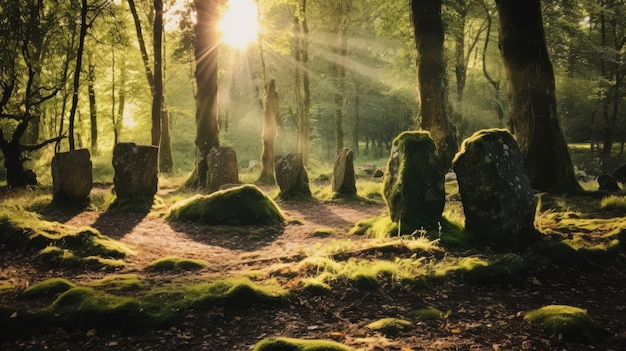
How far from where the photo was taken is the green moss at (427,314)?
4742 mm

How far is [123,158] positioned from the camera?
1217cm

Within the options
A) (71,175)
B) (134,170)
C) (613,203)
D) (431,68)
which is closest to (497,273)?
(613,203)

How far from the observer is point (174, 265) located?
6922 millimetres

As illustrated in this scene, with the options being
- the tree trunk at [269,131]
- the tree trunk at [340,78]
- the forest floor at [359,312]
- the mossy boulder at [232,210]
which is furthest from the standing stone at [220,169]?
the tree trunk at [340,78]

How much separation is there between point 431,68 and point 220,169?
859cm

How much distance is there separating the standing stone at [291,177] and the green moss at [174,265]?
8.20 meters

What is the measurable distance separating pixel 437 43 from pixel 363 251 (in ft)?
31.5

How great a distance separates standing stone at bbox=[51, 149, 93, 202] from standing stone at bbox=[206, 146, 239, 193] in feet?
15.3

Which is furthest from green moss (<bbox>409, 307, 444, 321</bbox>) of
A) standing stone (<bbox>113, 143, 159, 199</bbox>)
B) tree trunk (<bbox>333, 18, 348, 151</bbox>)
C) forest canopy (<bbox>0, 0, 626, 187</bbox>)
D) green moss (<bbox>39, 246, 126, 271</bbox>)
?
tree trunk (<bbox>333, 18, 348, 151</bbox>)

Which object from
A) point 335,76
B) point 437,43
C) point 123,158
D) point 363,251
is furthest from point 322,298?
point 335,76

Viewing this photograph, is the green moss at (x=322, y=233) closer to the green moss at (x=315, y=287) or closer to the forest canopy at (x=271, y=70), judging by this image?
the green moss at (x=315, y=287)

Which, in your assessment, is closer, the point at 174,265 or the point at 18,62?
the point at 174,265

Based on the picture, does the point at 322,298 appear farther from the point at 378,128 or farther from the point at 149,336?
the point at 378,128

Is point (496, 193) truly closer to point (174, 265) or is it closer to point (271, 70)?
point (174, 265)
